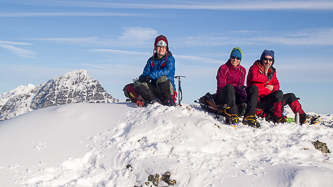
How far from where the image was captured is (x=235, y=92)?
22.3 ft

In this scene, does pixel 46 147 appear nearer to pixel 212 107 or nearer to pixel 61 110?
pixel 61 110

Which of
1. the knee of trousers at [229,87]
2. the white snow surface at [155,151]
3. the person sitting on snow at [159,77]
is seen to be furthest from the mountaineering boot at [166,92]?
the knee of trousers at [229,87]

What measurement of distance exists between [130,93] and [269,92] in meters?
3.88

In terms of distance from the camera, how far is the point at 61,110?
7383 millimetres

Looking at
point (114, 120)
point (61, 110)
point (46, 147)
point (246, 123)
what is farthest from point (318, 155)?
point (61, 110)

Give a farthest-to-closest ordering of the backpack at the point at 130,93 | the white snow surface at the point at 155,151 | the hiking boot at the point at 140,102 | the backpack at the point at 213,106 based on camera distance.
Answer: the backpack at the point at 130,93 < the hiking boot at the point at 140,102 < the backpack at the point at 213,106 < the white snow surface at the point at 155,151

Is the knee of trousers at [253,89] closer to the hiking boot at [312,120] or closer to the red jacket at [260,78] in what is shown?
the red jacket at [260,78]

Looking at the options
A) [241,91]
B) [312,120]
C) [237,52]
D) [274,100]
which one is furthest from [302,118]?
[237,52]

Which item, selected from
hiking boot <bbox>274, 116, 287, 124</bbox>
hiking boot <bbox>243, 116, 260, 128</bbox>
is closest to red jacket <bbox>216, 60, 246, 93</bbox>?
hiking boot <bbox>243, 116, 260, 128</bbox>

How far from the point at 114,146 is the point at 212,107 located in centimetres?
285

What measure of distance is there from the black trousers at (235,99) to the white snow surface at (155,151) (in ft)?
1.35

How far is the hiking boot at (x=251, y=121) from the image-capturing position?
6487mm

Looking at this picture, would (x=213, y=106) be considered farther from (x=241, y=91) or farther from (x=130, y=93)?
(x=130, y=93)

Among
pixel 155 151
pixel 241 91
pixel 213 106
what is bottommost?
Result: pixel 155 151
